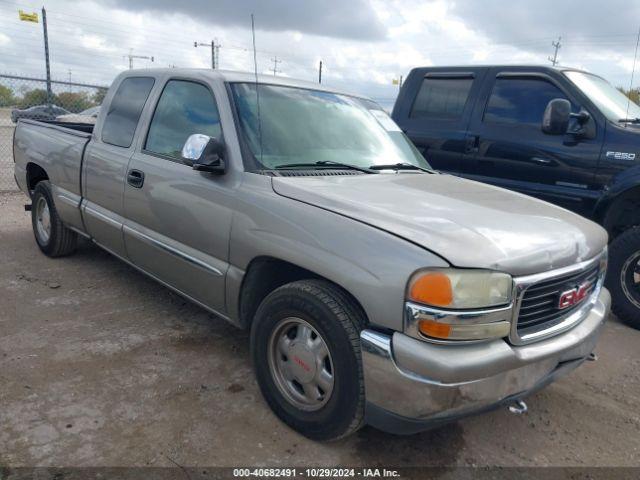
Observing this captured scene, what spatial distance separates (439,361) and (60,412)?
2.01 metres

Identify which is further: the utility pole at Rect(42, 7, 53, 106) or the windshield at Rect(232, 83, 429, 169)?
the utility pole at Rect(42, 7, 53, 106)

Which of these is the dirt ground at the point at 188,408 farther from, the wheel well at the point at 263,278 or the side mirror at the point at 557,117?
the side mirror at the point at 557,117

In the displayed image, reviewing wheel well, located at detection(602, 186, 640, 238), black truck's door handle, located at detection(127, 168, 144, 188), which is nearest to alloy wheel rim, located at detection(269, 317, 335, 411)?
black truck's door handle, located at detection(127, 168, 144, 188)

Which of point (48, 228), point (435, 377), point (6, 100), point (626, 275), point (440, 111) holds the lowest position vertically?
point (48, 228)

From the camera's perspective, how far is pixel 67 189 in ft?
16.0

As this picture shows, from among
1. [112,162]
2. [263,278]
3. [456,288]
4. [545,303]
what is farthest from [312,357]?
[112,162]

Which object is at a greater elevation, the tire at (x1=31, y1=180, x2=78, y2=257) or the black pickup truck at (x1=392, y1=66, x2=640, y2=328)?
the black pickup truck at (x1=392, y1=66, x2=640, y2=328)

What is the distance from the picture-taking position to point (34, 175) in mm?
5711

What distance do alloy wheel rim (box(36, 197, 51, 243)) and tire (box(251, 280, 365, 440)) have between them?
3.56m

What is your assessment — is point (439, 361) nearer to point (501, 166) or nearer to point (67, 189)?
point (501, 166)

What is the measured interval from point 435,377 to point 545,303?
2.28ft

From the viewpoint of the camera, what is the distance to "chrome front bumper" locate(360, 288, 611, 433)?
7.14 ft

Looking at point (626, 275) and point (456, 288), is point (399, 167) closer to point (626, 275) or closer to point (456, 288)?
point (456, 288)

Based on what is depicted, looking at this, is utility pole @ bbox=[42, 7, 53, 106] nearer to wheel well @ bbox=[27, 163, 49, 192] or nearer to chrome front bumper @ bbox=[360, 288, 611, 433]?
wheel well @ bbox=[27, 163, 49, 192]
